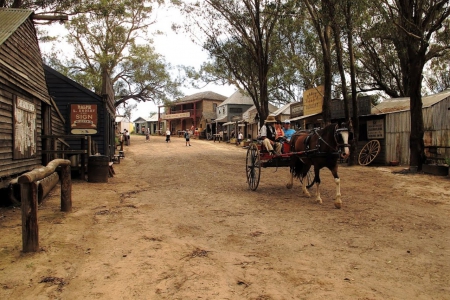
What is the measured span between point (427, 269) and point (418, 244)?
1073 millimetres

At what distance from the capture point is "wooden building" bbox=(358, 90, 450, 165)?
14125 millimetres

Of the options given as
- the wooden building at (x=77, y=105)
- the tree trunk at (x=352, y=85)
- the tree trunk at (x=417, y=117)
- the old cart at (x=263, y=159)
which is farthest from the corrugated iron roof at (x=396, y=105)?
the wooden building at (x=77, y=105)

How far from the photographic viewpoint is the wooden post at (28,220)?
4.92 m

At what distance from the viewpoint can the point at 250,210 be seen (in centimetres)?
769

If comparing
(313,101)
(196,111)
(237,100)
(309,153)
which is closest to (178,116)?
(196,111)

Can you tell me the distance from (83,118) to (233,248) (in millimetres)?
→ 12448

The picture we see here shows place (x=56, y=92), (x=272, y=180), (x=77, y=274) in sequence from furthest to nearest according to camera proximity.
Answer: (x=56, y=92), (x=272, y=180), (x=77, y=274)

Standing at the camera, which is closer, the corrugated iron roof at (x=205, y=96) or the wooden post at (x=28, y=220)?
the wooden post at (x=28, y=220)

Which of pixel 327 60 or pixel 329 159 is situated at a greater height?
pixel 327 60

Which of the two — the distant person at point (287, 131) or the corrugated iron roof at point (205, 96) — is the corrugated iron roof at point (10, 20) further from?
the corrugated iron roof at point (205, 96)

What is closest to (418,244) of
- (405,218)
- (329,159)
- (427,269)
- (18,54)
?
(427,269)

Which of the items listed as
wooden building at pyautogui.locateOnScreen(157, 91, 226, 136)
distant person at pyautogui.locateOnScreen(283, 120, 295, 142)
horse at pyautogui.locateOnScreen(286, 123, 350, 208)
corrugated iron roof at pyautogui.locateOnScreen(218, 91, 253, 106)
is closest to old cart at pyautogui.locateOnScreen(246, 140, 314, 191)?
horse at pyautogui.locateOnScreen(286, 123, 350, 208)

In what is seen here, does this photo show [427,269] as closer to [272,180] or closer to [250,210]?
[250,210]

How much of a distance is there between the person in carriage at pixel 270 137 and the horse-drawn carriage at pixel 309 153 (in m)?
0.17
